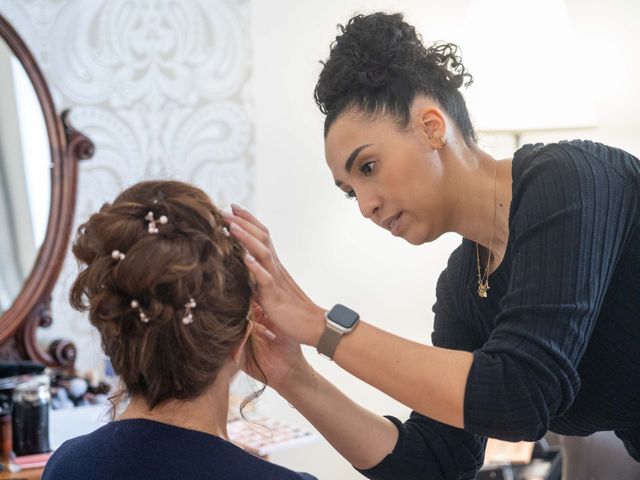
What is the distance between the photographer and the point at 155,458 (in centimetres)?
101

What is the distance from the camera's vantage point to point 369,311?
271 cm

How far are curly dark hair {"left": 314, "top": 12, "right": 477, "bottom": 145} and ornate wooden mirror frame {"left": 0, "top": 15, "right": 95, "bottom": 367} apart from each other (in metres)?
1.05

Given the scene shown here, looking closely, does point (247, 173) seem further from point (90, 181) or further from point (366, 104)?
point (366, 104)

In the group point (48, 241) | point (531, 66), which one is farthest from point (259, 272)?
point (531, 66)

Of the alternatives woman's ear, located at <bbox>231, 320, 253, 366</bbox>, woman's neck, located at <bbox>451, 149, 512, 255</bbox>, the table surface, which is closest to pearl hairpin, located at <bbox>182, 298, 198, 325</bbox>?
woman's ear, located at <bbox>231, 320, 253, 366</bbox>

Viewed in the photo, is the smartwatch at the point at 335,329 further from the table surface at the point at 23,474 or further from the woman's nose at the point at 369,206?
the table surface at the point at 23,474

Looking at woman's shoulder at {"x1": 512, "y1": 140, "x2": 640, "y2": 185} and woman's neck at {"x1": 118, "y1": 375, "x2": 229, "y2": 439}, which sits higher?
woman's shoulder at {"x1": 512, "y1": 140, "x2": 640, "y2": 185}

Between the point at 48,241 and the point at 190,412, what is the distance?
115 cm

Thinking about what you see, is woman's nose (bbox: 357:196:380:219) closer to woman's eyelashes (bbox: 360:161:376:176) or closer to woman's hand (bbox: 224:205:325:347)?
woman's eyelashes (bbox: 360:161:376:176)

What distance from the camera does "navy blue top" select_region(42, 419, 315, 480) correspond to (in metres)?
1.00

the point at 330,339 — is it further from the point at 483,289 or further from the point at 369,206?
the point at 483,289

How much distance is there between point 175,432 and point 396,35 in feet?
2.02

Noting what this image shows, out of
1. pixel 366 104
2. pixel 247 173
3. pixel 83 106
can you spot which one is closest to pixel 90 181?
pixel 83 106

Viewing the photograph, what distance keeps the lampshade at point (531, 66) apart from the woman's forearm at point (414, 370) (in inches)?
49.4
